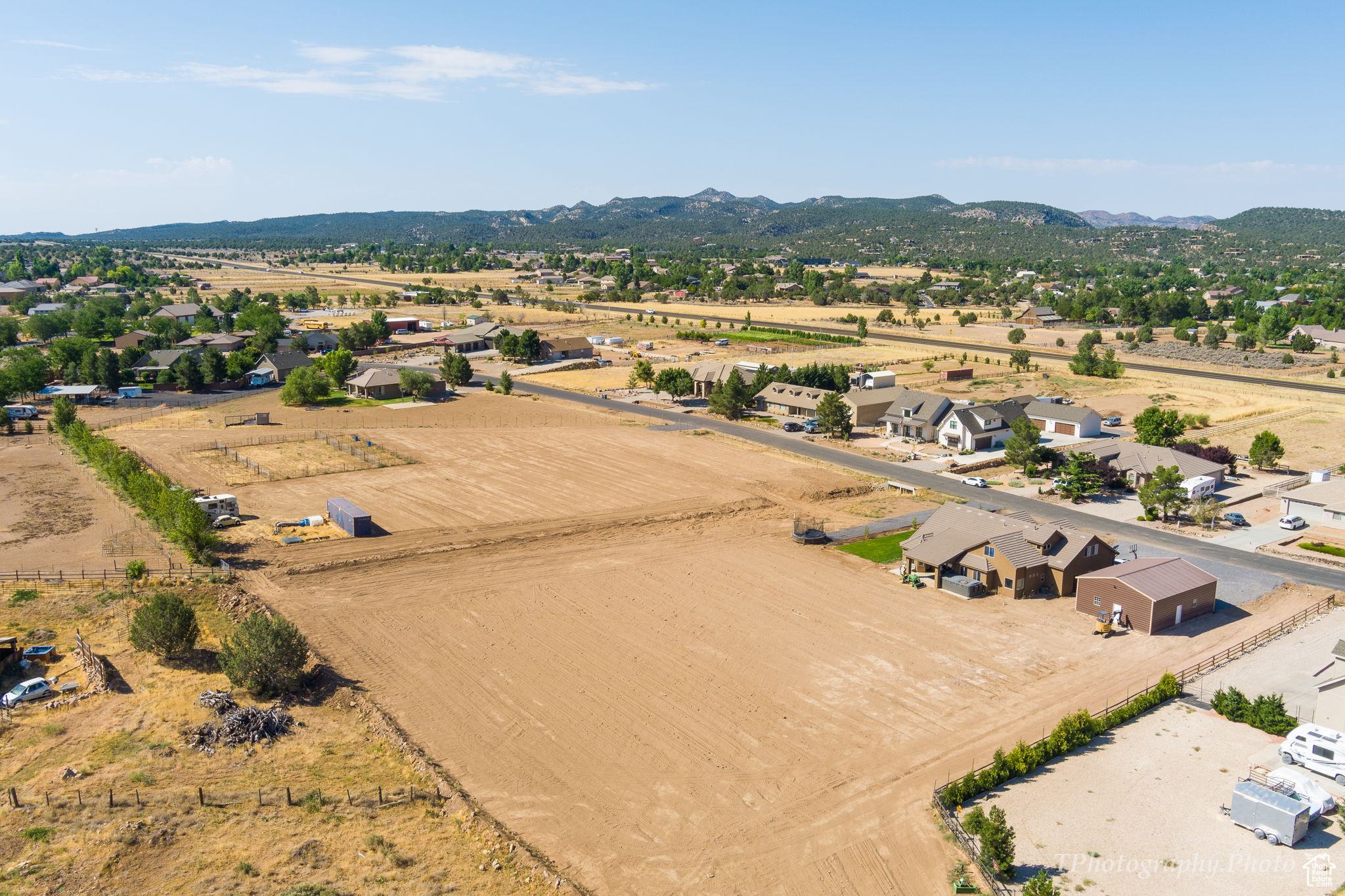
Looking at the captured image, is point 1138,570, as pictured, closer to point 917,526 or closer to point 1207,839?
point 917,526

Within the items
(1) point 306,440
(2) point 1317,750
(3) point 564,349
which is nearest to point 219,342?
(3) point 564,349

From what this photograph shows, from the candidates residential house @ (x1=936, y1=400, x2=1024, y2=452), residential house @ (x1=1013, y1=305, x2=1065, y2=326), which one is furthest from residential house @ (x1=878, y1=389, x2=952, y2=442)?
residential house @ (x1=1013, y1=305, x2=1065, y2=326)

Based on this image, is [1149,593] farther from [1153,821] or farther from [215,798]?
[215,798]

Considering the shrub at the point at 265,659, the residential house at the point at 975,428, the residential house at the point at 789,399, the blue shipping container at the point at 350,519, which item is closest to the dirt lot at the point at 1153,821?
the shrub at the point at 265,659

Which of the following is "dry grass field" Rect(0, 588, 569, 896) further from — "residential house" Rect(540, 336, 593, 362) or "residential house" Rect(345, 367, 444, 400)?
"residential house" Rect(540, 336, 593, 362)

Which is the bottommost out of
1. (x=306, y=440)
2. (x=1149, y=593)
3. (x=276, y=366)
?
(x=306, y=440)

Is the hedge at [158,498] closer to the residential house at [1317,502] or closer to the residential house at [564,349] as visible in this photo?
the residential house at [564,349]

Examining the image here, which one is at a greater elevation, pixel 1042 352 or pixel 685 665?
pixel 1042 352
